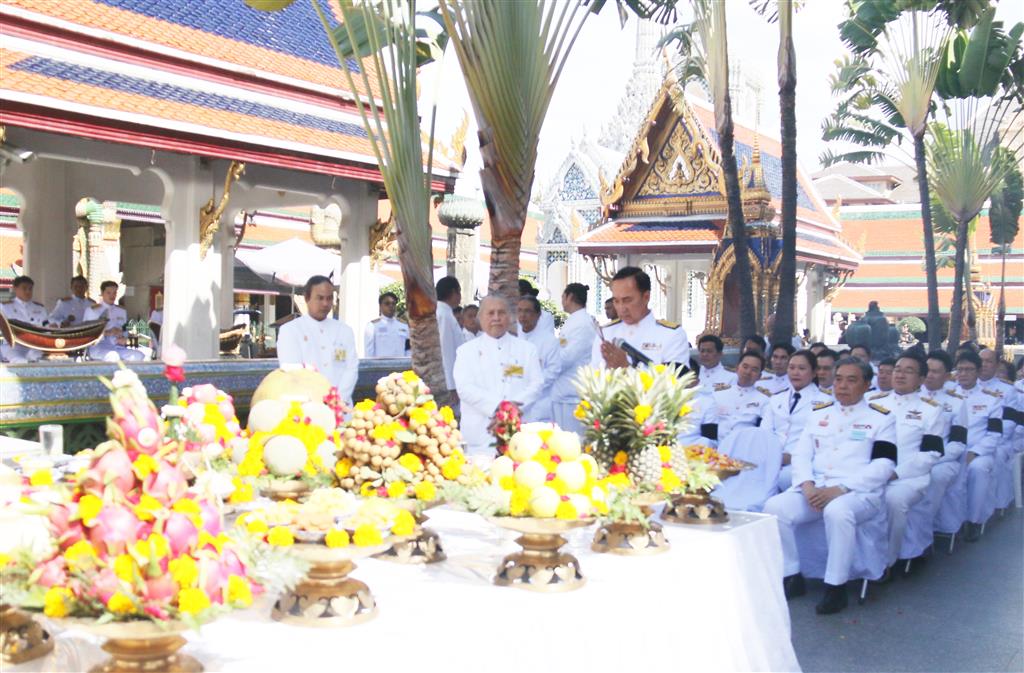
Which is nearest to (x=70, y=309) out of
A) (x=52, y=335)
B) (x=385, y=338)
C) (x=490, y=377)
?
(x=52, y=335)

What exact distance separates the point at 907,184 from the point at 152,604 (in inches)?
2457

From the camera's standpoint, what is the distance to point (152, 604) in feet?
6.46

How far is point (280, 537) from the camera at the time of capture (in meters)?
2.46

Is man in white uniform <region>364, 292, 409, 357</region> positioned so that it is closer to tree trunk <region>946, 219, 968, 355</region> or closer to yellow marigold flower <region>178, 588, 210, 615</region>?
yellow marigold flower <region>178, 588, 210, 615</region>

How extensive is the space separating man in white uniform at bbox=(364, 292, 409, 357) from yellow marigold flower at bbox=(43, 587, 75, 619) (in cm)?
1082

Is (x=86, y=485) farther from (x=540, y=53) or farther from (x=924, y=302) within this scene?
(x=924, y=302)

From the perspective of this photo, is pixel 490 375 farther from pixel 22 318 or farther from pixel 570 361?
pixel 22 318

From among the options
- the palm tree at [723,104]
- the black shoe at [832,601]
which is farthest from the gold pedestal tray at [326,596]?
the palm tree at [723,104]

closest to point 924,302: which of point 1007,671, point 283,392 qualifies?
point 1007,671

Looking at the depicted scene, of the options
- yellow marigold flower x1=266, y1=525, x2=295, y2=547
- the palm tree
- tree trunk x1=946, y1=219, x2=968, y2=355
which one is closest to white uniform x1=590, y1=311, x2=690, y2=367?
yellow marigold flower x1=266, y1=525, x2=295, y2=547

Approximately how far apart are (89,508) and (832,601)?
5.14 meters

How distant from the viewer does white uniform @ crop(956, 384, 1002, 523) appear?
845cm

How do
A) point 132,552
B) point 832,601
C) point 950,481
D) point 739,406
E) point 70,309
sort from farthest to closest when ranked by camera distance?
point 70,309 → point 739,406 → point 950,481 → point 832,601 → point 132,552

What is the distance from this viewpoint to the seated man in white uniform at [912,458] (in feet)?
22.3
